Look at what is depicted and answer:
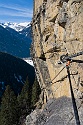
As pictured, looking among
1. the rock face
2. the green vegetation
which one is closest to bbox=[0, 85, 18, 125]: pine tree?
the green vegetation

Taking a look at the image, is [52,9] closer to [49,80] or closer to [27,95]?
[49,80]

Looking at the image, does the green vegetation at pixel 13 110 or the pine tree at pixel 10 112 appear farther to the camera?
the green vegetation at pixel 13 110

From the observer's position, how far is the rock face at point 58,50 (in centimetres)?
2877

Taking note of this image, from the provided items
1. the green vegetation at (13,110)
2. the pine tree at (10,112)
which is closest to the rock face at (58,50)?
the green vegetation at (13,110)

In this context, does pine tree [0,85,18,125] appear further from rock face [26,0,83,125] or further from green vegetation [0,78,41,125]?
rock face [26,0,83,125]

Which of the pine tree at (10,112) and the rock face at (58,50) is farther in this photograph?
the pine tree at (10,112)

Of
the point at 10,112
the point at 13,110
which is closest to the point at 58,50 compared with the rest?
the point at 10,112

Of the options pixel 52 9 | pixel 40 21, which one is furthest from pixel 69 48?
pixel 40 21

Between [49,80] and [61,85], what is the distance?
528 cm

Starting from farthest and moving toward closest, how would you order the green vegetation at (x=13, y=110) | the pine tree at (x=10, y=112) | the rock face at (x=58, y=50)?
the green vegetation at (x=13, y=110)
the pine tree at (x=10, y=112)
the rock face at (x=58, y=50)

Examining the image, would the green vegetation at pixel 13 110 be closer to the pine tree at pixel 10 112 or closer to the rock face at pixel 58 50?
the pine tree at pixel 10 112

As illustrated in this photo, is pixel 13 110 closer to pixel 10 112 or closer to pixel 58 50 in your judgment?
pixel 10 112

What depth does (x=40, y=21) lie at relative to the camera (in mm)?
38156

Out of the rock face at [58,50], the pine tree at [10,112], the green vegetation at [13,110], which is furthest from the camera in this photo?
the green vegetation at [13,110]
